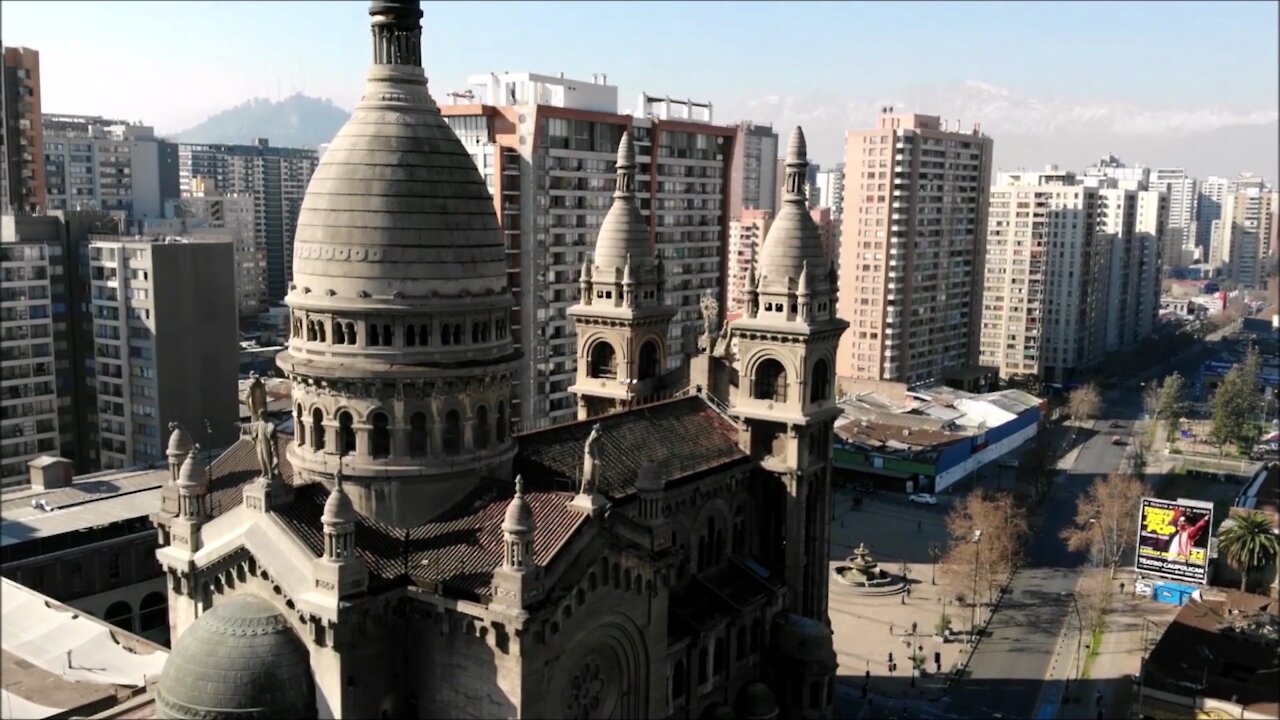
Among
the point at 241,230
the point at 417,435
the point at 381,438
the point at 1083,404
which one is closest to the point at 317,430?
the point at 381,438

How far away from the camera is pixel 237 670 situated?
108 ft

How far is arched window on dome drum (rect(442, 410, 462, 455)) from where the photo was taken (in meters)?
38.9

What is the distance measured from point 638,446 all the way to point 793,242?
12.8 meters

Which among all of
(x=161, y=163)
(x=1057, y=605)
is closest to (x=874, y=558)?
(x=1057, y=605)

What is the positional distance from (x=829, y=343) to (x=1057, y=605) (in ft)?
103

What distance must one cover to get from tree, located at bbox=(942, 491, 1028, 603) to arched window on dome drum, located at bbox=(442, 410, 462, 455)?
42439mm

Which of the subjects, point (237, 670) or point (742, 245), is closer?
point (237, 670)

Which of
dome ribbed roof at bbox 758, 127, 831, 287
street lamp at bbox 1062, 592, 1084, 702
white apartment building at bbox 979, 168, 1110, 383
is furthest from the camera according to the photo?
white apartment building at bbox 979, 168, 1110, 383

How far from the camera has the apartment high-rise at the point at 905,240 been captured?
130 m

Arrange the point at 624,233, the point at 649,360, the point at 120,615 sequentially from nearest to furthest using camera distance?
the point at 624,233
the point at 120,615
the point at 649,360

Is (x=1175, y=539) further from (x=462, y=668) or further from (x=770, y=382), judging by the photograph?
(x=462, y=668)

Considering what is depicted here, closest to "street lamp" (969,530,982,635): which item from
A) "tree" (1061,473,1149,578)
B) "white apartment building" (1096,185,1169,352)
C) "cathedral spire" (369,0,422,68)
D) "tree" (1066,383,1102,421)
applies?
"tree" (1061,473,1149,578)

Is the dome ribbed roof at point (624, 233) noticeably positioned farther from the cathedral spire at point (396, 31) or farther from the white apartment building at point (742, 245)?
the white apartment building at point (742, 245)

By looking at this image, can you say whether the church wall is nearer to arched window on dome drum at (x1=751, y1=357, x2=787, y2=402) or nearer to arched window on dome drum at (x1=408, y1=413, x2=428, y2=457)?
arched window on dome drum at (x1=408, y1=413, x2=428, y2=457)
